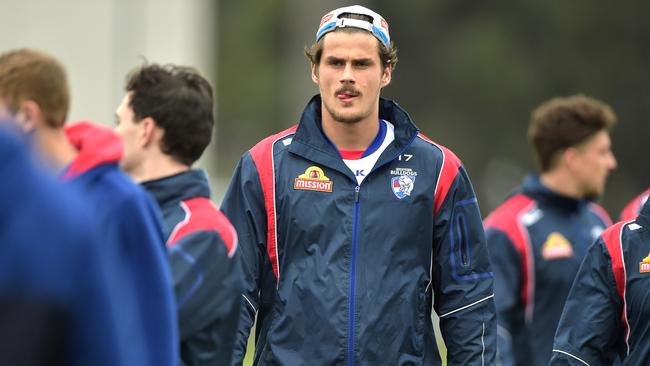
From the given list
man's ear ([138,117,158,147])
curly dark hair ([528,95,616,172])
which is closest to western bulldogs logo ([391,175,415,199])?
man's ear ([138,117,158,147])

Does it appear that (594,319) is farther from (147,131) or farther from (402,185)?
(147,131)

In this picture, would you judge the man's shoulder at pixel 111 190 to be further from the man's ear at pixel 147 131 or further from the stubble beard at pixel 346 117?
the stubble beard at pixel 346 117

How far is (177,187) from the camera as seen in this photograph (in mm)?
5324

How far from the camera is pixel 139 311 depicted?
350 cm

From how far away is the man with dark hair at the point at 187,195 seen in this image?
500cm

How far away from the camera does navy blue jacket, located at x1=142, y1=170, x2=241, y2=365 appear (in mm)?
4977

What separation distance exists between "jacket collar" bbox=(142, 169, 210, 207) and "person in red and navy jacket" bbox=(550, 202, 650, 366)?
1479 mm

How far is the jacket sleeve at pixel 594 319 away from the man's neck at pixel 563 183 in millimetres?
2887

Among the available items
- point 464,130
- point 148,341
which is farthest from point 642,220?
point 464,130

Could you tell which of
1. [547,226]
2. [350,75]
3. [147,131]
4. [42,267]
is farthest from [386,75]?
[42,267]

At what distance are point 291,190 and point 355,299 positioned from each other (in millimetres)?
509

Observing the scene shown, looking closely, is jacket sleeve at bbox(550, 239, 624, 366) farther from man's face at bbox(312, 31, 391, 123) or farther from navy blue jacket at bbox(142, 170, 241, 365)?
navy blue jacket at bbox(142, 170, 241, 365)

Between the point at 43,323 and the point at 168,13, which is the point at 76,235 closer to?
the point at 43,323

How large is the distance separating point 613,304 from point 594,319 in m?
0.09
